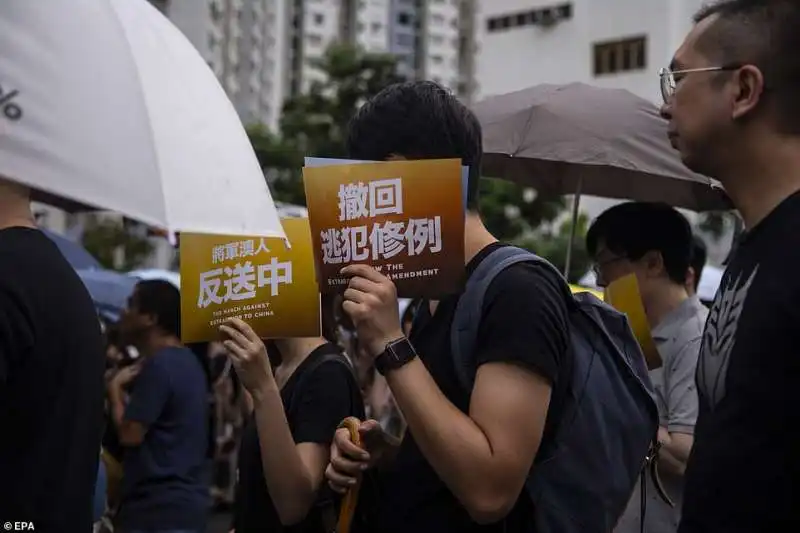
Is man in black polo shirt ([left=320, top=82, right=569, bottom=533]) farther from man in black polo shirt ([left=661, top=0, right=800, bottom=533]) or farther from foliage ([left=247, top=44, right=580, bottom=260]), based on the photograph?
foliage ([left=247, top=44, right=580, bottom=260])

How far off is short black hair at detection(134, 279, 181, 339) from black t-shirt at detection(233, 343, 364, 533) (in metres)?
1.84

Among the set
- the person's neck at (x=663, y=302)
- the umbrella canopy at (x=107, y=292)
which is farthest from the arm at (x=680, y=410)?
the umbrella canopy at (x=107, y=292)

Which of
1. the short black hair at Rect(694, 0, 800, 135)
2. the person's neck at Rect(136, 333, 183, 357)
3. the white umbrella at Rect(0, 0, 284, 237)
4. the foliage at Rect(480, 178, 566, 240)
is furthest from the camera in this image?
the foliage at Rect(480, 178, 566, 240)

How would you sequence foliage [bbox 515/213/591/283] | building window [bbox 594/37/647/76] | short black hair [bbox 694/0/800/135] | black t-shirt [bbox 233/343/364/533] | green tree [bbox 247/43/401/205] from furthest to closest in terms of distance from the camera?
building window [bbox 594/37/647/76]
foliage [bbox 515/213/591/283]
green tree [bbox 247/43/401/205]
black t-shirt [bbox 233/343/364/533]
short black hair [bbox 694/0/800/135]

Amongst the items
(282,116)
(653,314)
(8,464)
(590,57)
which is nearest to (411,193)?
(8,464)

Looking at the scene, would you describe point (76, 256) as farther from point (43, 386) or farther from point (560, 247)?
point (560, 247)

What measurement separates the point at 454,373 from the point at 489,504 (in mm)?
290

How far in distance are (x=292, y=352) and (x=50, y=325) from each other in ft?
3.75

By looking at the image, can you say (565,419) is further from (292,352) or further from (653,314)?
(653,314)

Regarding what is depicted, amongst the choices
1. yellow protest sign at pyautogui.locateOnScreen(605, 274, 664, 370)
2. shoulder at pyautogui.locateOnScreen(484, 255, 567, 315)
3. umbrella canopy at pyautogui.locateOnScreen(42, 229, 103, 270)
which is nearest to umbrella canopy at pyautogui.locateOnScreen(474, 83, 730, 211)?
yellow protest sign at pyautogui.locateOnScreen(605, 274, 664, 370)

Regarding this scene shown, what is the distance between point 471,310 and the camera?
221cm

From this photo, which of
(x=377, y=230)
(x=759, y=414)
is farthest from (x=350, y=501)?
(x=759, y=414)

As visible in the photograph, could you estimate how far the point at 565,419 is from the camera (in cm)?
223

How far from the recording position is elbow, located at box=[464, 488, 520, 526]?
2076 millimetres
